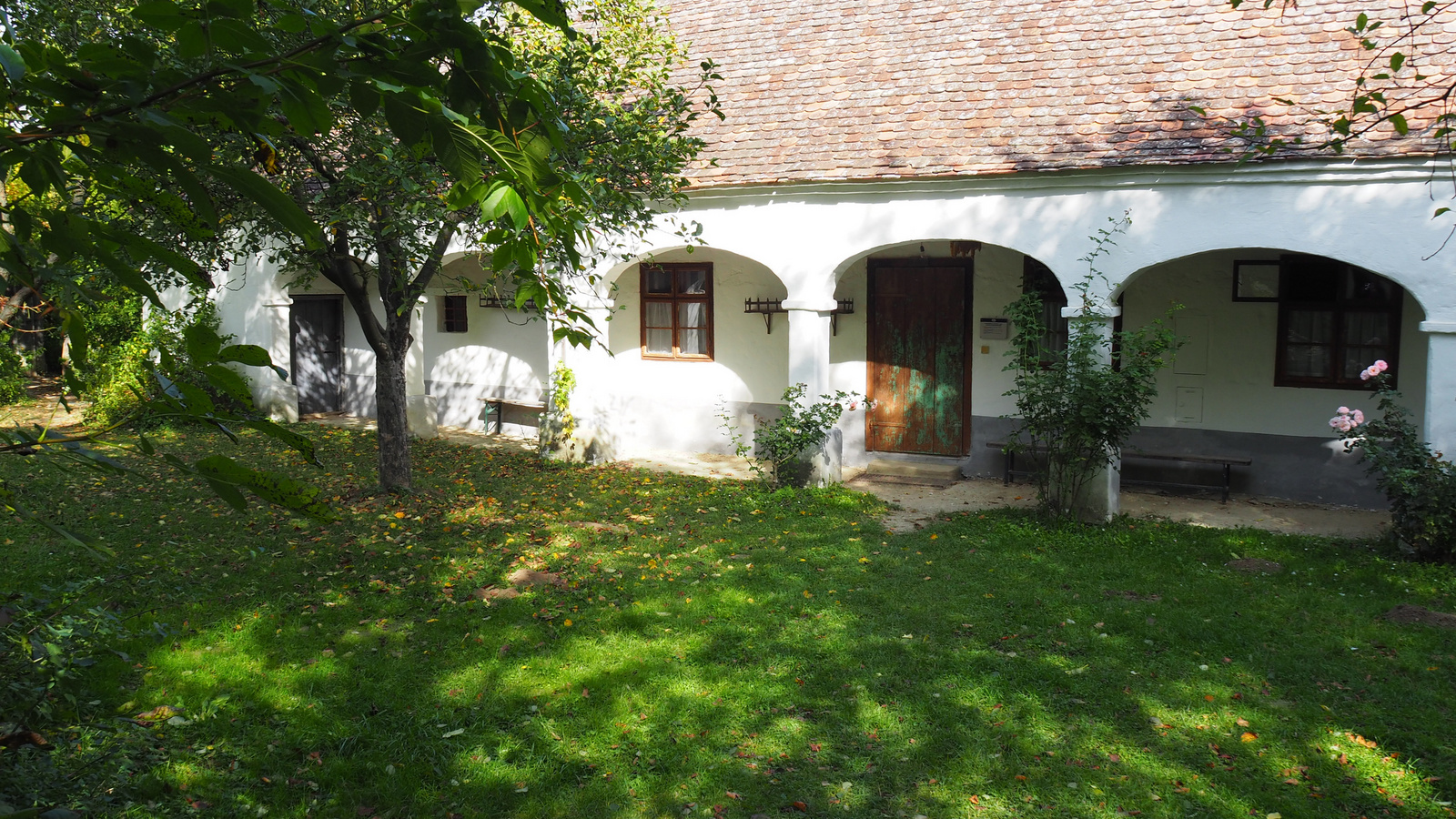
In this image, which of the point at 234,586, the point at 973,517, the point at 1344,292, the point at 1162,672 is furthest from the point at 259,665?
the point at 1344,292

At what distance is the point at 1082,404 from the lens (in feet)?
27.9

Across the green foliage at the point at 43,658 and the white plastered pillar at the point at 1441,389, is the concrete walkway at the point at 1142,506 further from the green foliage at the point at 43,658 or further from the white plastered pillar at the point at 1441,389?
the green foliage at the point at 43,658

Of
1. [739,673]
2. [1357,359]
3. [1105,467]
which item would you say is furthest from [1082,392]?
[739,673]

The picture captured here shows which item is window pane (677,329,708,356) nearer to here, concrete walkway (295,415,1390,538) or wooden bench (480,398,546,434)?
concrete walkway (295,415,1390,538)

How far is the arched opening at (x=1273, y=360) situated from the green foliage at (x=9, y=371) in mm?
9579

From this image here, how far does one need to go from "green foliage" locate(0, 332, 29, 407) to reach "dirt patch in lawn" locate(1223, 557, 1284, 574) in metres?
8.96

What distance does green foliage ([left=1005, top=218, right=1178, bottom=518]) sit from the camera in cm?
841

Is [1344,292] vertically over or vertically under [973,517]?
over

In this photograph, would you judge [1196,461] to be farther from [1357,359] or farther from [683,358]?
[683,358]

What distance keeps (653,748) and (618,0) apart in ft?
23.6

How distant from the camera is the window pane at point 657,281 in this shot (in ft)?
42.7

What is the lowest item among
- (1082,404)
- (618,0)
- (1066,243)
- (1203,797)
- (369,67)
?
(1203,797)

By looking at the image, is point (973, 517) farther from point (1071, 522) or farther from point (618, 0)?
point (618, 0)

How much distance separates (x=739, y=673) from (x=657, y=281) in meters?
8.34
